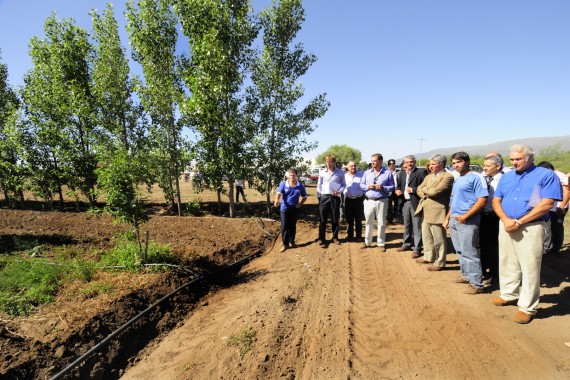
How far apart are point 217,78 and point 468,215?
7.47m

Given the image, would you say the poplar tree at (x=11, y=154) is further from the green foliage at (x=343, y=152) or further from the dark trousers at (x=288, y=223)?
the green foliage at (x=343, y=152)

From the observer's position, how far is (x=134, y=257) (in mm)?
5488

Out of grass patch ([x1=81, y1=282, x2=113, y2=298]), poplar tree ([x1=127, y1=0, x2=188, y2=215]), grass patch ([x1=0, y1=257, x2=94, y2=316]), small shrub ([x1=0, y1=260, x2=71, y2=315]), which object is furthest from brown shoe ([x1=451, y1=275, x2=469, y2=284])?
poplar tree ([x1=127, y1=0, x2=188, y2=215])

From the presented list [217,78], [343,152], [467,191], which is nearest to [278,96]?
[217,78]

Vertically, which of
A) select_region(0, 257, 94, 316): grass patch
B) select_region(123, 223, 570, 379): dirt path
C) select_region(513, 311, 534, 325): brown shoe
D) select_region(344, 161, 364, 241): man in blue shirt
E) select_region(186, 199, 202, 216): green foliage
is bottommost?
select_region(123, 223, 570, 379): dirt path

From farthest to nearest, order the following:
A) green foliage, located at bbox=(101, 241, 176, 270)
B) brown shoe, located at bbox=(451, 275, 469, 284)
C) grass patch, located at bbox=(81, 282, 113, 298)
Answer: green foliage, located at bbox=(101, 241, 176, 270) → brown shoe, located at bbox=(451, 275, 469, 284) → grass patch, located at bbox=(81, 282, 113, 298)

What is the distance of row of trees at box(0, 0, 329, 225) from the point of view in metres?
9.01

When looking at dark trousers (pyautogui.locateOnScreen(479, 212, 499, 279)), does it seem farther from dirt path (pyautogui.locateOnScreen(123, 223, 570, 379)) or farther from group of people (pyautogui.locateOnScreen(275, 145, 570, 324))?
dirt path (pyautogui.locateOnScreen(123, 223, 570, 379))

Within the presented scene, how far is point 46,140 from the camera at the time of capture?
1057cm

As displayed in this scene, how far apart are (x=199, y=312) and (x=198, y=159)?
6319 millimetres

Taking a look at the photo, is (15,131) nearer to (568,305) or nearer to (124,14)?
(124,14)

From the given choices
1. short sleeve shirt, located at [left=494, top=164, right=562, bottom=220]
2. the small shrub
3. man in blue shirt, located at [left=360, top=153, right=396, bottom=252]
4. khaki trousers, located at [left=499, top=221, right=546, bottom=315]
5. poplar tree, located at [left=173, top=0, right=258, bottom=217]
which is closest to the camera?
short sleeve shirt, located at [left=494, top=164, right=562, bottom=220]

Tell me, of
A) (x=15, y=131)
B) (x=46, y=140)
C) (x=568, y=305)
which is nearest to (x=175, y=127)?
(x=46, y=140)

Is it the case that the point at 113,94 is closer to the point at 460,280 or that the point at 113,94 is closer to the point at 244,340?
the point at 244,340
